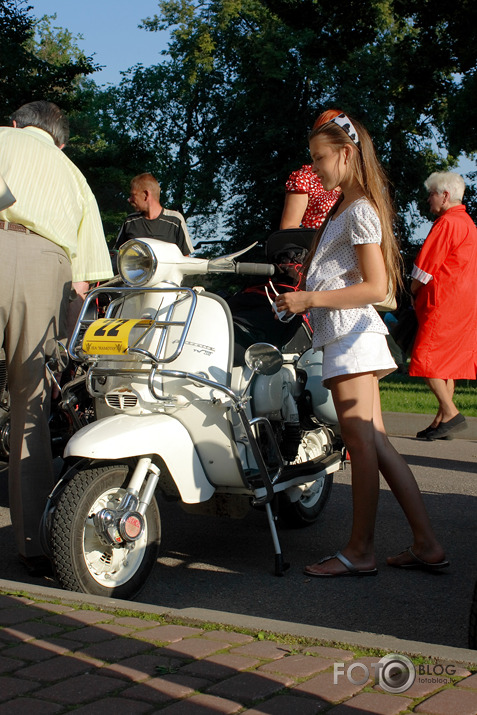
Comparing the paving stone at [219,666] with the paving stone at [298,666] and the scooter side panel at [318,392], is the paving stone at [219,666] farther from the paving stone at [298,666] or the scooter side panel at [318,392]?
the scooter side panel at [318,392]

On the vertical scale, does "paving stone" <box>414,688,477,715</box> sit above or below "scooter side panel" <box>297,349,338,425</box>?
below

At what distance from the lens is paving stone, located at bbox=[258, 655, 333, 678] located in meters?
2.54

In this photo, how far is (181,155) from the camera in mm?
46969

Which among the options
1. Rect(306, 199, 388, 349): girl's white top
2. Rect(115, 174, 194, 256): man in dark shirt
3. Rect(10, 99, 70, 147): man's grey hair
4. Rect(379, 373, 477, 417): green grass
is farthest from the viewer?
Rect(379, 373, 477, 417): green grass

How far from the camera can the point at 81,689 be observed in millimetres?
2443

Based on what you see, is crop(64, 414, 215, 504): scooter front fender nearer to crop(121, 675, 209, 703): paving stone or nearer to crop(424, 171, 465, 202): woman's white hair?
crop(121, 675, 209, 703): paving stone

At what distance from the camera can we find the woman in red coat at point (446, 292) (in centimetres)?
810

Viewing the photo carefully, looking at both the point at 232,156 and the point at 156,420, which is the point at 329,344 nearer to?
the point at 156,420

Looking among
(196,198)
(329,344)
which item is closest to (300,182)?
(329,344)

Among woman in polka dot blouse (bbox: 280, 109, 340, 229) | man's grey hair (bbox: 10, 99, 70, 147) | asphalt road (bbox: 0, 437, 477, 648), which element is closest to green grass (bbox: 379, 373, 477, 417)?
asphalt road (bbox: 0, 437, 477, 648)

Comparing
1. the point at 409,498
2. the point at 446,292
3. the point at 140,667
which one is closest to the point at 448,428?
the point at 446,292

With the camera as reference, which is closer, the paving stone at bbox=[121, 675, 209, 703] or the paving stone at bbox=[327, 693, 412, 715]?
the paving stone at bbox=[327, 693, 412, 715]

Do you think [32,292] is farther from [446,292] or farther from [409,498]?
[446,292]

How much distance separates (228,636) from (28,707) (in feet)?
2.34
